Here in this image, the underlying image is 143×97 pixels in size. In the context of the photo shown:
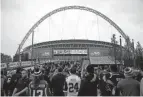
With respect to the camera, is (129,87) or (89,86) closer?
Answer: (129,87)

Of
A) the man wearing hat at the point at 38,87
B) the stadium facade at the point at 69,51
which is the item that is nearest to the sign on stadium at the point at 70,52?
the stadium facade at the point at 69,51

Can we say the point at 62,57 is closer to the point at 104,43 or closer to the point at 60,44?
the point at 60,44

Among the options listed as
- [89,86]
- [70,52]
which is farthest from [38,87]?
[70,52]

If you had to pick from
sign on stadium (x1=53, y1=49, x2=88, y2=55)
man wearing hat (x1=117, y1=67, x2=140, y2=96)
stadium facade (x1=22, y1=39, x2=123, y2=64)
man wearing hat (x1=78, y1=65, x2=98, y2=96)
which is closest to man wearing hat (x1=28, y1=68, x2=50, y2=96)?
man wearing hat (x1=78, y1=65, x2=98, y2=96)

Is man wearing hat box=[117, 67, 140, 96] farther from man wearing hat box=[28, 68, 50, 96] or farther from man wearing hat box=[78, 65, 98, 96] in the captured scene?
man wearing hat box=[28, 68, 50, 96]

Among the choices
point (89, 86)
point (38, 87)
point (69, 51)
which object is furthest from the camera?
point (69, 51)

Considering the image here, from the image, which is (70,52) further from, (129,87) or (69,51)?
(129,87)

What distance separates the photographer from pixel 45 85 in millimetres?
4828

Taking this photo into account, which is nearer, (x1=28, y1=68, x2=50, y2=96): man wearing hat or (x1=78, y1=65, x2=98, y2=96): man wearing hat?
(x1=78, y1=65, x2=98, y2=96): man wearing hat

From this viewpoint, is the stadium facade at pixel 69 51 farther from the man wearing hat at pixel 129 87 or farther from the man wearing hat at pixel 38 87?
the man wearing hat at pixel 129 87

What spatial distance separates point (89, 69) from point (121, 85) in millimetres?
835

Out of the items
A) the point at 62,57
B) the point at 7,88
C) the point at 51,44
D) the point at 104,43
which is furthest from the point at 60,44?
the point at 7,88

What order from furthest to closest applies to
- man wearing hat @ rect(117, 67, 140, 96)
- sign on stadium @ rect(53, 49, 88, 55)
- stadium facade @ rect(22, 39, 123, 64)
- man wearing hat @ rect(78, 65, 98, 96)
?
sign on stadium @ rect(53, 49, 88, 55), stadium facade @ rect(22, 39, 123, 64), man wearing hat @ rect(78, 65, 98, 96), man wearing hat @ rect(117, 67, 140, 96)

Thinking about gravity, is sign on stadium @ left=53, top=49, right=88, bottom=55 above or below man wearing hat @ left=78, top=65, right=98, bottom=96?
above
